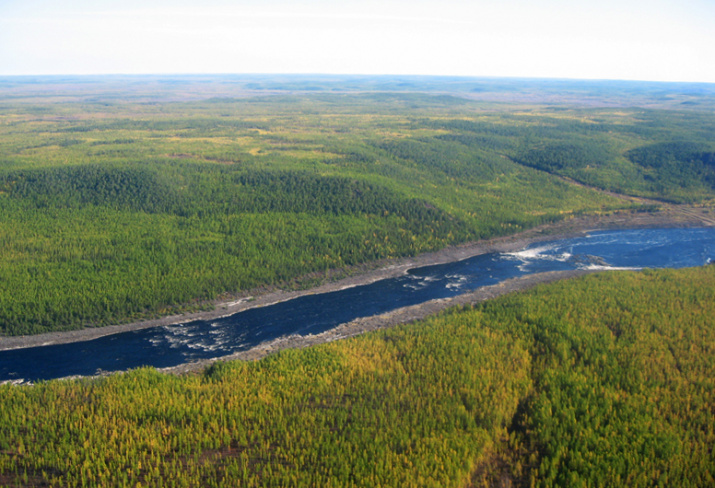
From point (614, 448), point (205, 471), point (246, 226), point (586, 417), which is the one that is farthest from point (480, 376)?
point (246, 226)

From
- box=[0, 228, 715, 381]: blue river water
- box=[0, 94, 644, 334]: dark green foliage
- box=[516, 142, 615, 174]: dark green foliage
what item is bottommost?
box=[0, 228, 715, 381]: blue river water

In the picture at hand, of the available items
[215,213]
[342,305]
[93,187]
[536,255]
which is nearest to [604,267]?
[536,255]

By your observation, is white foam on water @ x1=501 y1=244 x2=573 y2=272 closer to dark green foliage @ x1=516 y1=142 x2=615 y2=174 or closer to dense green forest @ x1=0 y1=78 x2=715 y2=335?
dense green forest @ x1=0 y1=78 x2=715 y2=335

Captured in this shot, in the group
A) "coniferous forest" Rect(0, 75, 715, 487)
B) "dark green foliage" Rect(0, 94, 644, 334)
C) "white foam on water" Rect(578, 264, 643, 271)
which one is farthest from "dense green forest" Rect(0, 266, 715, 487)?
"white foam on water" Rect(578, 264, 643, 271)

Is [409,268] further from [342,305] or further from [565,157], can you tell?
[565,157]

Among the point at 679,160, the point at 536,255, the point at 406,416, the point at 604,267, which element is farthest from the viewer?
the point at 679,160
